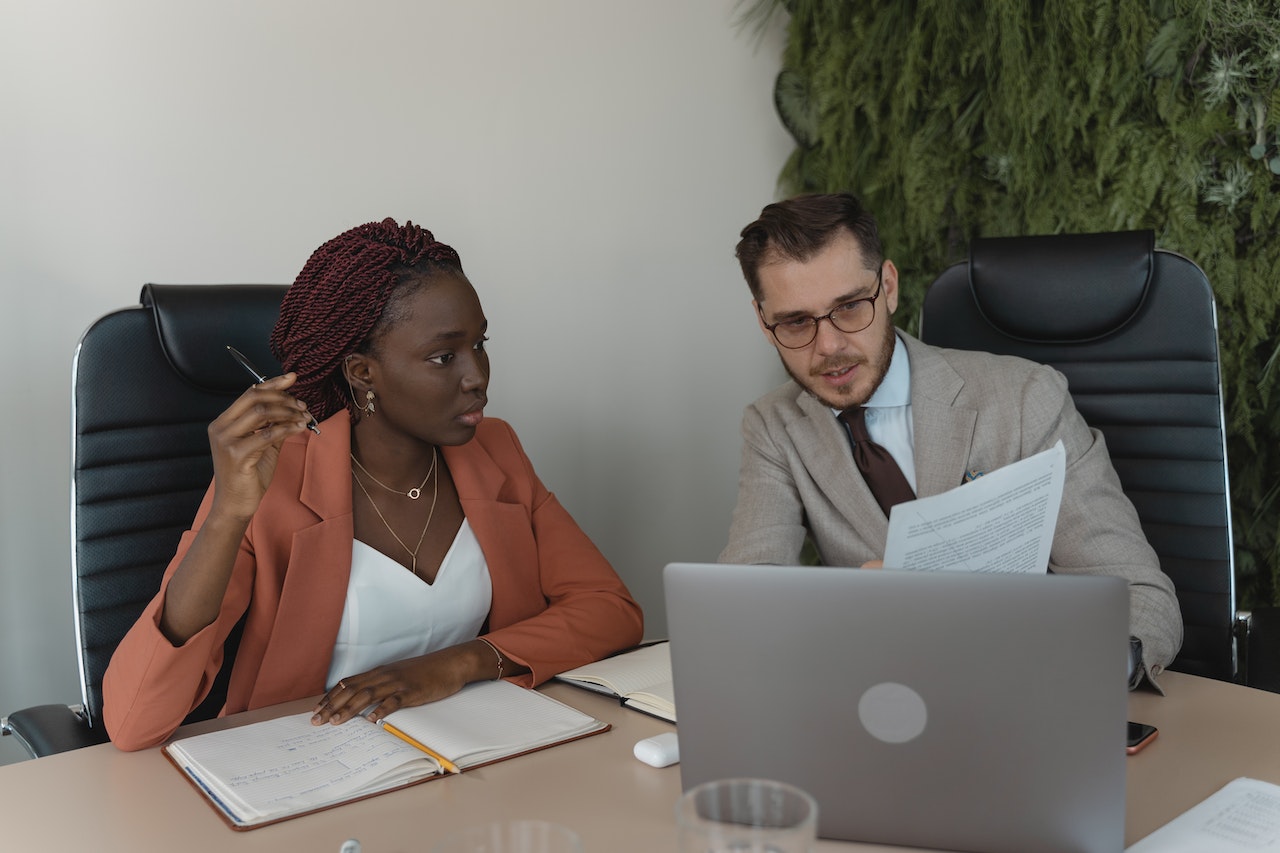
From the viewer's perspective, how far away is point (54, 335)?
78.3 inches

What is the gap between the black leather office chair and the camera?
1.63 metres

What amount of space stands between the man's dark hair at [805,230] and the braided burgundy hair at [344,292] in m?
0.49

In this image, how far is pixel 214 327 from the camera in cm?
174

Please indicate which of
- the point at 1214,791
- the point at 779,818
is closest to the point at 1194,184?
the point at 1214,791

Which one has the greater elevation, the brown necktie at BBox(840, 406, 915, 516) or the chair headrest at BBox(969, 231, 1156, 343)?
the chair headrest at BBox(969, 231, 1156, 343)

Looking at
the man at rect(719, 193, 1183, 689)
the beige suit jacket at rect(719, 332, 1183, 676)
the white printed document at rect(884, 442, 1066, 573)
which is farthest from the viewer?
the man at rect(719, 193, 1183, 689)

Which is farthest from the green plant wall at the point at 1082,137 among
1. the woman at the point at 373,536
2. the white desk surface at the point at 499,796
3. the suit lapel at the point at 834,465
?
the woman at the point at 373,536

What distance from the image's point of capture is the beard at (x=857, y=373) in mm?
1674

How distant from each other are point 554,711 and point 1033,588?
26.8 inches

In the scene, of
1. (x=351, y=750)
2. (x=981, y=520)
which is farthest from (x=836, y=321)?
(x=351, y=750)

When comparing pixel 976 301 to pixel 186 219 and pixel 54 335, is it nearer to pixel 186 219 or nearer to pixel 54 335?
pixel 186 219

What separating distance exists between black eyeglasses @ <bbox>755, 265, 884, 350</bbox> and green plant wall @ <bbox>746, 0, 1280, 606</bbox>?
94 cm

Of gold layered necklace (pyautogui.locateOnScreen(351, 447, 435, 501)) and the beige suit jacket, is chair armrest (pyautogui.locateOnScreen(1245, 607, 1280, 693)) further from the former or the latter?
gold layered necklace (pyautogui.locateOnScreen(351, 447, 435, 501))

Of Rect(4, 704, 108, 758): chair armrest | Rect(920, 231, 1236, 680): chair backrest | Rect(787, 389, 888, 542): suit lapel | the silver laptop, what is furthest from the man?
Rect(4, 704, 108, 758): chair armrest
